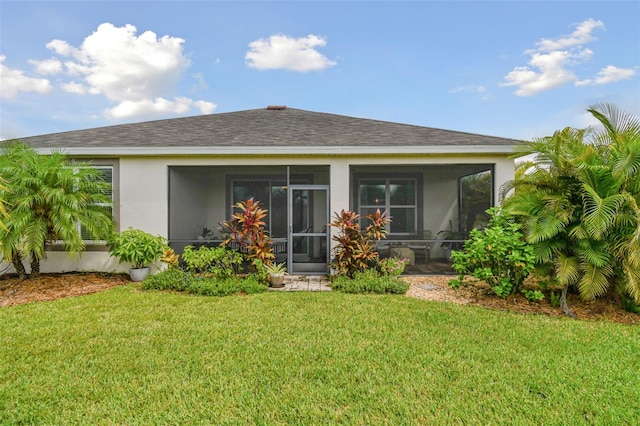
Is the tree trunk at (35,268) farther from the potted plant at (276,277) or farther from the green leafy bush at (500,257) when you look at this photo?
the green leafy bush at (500,257)

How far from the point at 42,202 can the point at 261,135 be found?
4857 mm

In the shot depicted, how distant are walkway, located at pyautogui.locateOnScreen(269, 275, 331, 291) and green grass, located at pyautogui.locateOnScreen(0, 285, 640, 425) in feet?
4.46

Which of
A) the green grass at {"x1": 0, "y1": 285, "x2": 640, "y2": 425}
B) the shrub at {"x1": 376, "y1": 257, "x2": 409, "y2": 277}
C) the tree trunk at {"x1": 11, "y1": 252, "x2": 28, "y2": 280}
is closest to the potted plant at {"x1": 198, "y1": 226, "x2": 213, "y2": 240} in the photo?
the tree trunk at {"x1": 11, "y1": 252, "x2": 28, "y2": 280}

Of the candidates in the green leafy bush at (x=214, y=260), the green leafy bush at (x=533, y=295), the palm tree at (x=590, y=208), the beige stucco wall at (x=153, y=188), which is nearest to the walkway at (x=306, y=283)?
the green leafy bush at (x=214, y=260)

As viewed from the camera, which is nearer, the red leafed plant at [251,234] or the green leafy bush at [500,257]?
the green leafy bush at [500,257]

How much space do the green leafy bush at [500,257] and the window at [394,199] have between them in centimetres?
299

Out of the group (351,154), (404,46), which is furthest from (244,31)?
(351,154)

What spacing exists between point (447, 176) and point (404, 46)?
5576 millimetres

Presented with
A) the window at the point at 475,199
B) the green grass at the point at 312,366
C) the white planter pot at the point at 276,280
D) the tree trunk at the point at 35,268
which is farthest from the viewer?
the window at the point at 475,199

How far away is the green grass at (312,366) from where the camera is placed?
8.46ft

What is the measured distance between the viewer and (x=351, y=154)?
741 centimetres

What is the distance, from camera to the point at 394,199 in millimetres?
9133

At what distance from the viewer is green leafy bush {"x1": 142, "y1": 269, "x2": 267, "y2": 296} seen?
6.20 meters

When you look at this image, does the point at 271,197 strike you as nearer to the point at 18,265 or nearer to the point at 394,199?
the point at 394,199
